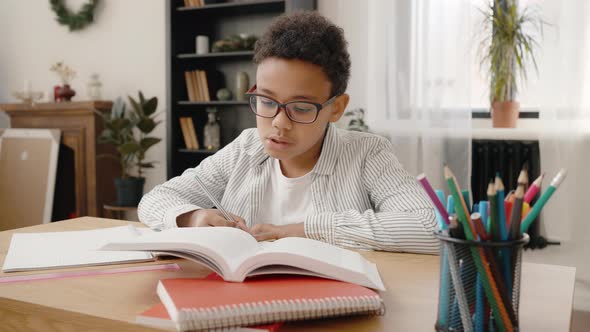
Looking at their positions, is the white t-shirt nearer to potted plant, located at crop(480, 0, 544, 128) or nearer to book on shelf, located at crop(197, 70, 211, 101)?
potted plant, located at crop(480, 0, 544, 128)

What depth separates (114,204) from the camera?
3695mm

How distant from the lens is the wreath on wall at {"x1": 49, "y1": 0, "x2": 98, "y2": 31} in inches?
157

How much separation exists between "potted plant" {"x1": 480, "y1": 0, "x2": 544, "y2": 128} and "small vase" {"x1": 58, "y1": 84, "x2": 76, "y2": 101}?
2.84m

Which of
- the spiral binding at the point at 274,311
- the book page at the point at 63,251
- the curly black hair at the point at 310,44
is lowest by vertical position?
the book page at the point at 63,251

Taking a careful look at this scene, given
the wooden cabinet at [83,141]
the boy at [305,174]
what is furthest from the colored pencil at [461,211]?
the wooden cabinet at [83,141]

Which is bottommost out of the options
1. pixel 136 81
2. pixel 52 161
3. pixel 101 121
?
pixel 52 161

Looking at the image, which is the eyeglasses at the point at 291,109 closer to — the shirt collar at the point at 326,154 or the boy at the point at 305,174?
the boy at the point at 305,174

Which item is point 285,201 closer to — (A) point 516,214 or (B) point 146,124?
(A) point 516,214

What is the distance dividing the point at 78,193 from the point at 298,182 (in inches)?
111

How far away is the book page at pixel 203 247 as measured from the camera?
724 mm

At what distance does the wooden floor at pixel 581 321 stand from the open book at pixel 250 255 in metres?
1.96

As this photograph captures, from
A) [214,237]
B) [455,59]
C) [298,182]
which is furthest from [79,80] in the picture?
[214,237]

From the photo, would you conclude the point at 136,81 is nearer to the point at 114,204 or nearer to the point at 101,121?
the point at 101,121

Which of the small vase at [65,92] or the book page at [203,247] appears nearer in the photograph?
the book page at [203,247]
